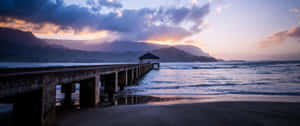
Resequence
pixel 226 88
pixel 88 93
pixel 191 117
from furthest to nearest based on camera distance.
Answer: pixel 226 88
pixel 88 93
pixel 191 117

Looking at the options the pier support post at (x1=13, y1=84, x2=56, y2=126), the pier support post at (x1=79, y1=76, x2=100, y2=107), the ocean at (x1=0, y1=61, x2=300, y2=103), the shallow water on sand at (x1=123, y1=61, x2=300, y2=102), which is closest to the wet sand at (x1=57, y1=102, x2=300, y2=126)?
the pier support post at (x1=79, y1=76, x2=100, y2=107)

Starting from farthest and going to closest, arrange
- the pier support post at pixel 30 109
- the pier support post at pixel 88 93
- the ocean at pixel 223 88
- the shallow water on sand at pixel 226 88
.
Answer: the shallow water on sand at pixel 226 88
the ocean at pixel 223 88
the pier support post at pixel 88 93
the pier support post at pixel 30 109

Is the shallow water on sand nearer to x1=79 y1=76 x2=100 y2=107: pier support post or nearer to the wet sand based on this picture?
the wet sand

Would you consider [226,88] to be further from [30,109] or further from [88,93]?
[30,109]

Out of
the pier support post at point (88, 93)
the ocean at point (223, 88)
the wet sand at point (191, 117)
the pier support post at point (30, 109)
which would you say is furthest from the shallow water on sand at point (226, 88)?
the pier support post at point (30, 109)

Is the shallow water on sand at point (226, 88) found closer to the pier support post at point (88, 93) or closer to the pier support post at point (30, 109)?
the pier support post at point (88, 93)

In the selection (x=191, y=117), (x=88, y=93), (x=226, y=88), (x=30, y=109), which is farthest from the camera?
(x=226, y=88)

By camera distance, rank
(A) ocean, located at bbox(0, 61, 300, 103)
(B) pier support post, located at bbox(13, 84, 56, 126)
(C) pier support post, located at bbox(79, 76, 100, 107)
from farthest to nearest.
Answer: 1. (A) ocean, located at bbox(0, 61, 300, 103)
2. (C) pier support post, located at bbox(79, 76, 100, 107)
3. (B) pier support post, located at bbox(13, 84, 56, 126)

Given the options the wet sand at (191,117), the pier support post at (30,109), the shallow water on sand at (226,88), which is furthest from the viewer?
the shallow water on sand at (226,88)

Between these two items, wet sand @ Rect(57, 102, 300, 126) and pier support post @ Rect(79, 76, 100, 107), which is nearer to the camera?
wet sand @ Rect(57, 102, 300, 126)

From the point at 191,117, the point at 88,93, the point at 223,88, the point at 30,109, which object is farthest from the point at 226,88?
the point at 30,109

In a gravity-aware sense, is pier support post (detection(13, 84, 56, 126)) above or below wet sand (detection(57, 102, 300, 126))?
above

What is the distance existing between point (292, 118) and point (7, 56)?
162 m

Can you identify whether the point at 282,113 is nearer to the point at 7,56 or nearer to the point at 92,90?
the point at 92,90
